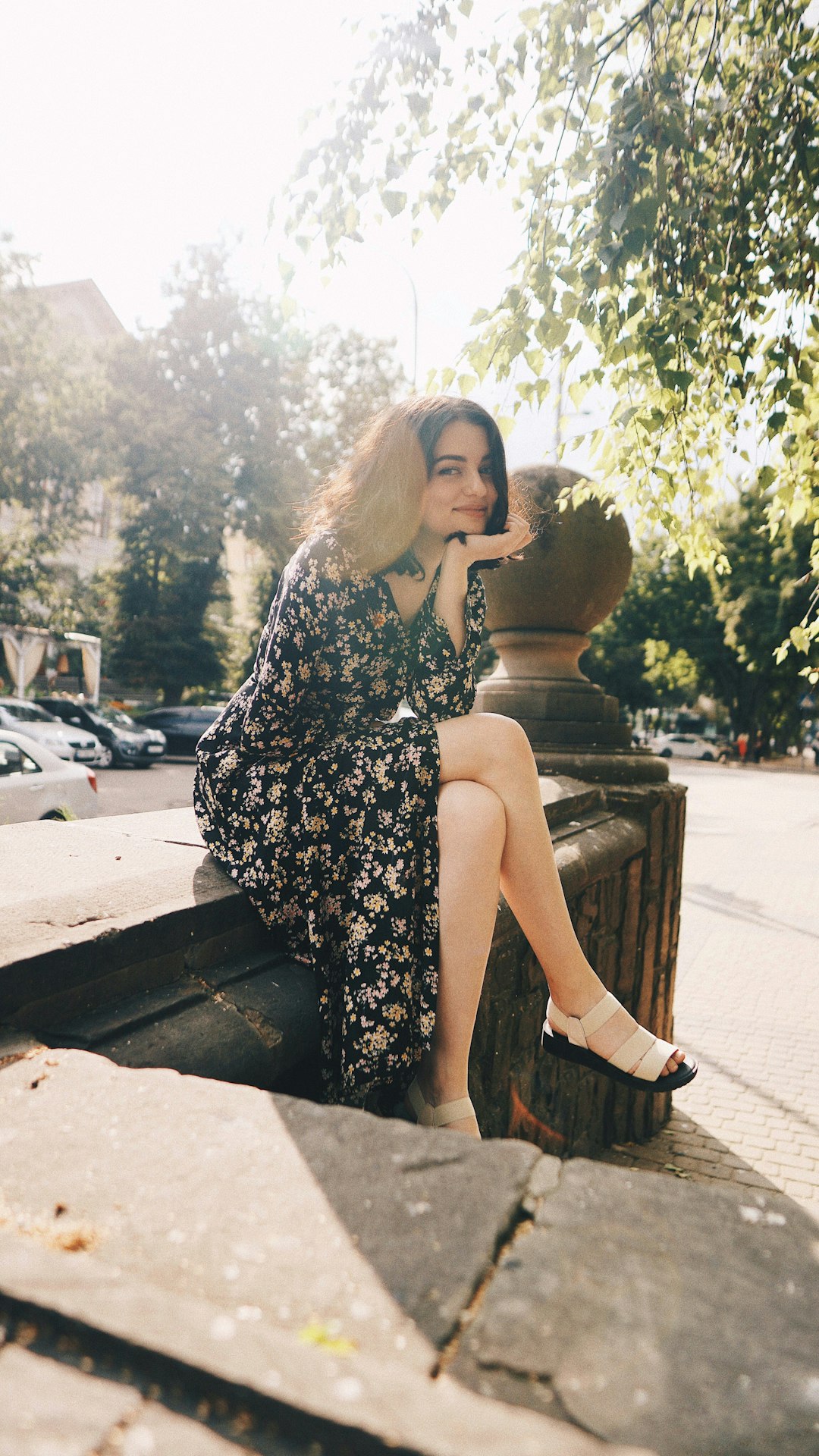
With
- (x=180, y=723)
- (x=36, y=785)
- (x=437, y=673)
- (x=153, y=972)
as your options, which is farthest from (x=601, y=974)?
(x=180, y=723)

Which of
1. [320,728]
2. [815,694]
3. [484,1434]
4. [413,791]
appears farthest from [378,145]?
[815,694]

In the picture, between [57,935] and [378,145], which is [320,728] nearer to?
[57,935]

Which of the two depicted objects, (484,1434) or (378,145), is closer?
(484,1434)

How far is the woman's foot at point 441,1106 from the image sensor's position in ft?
6.62

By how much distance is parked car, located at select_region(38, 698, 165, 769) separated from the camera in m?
19.9

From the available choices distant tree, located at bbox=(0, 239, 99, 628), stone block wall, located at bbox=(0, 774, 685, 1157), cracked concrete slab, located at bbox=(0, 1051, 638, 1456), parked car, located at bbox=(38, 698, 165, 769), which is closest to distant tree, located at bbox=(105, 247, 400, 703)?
distant tree, located at bbox=(0, 239, 99, 628)

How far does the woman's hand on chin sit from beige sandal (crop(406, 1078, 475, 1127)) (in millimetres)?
1482

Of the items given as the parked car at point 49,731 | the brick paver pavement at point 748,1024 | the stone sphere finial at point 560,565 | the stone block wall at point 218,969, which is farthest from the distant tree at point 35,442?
the stone block wall at point 218,969

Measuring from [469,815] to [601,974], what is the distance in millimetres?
2056

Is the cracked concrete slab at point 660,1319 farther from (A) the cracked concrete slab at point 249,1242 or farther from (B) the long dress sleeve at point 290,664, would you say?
(B) the long dress sleeve at point 290,664

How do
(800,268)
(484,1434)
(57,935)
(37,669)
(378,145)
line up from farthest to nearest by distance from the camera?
(37,669)
(378,145)
(800,268)
(57,935)
(484,1434)

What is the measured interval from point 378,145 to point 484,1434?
3.69 meters

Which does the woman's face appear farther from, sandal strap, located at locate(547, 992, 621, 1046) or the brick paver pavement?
the brick paver pavement

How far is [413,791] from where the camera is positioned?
2129 mm
